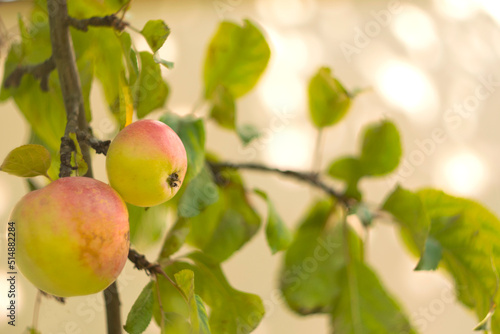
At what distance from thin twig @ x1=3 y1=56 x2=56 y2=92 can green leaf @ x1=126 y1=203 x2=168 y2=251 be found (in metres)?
0.10

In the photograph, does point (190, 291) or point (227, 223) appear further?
point (227, 223)

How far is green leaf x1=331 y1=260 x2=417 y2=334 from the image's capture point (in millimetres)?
344

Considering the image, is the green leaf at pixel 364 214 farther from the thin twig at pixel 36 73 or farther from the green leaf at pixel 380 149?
the thin twig at pixel 36 73

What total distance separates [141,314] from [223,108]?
0.59 feet

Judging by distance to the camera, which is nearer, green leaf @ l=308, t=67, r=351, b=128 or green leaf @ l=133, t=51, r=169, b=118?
green leaf @ l=133, t=51, r=169, b=118

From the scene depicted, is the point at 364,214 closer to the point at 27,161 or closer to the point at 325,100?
the point at 325,100

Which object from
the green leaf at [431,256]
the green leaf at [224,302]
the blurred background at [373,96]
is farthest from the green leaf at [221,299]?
the blurred background at [373,96]

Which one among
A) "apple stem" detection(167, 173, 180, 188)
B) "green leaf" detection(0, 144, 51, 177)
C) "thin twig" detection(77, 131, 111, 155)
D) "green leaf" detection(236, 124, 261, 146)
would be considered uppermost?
"apple stem" detection(167, 173, 180, 188)

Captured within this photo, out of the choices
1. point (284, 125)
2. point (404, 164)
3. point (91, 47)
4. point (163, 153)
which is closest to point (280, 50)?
point (284, 125)

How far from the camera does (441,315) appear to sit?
0.65 m

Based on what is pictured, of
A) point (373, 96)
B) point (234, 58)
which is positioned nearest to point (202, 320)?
point (234, 58)
